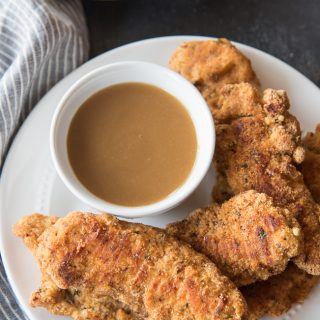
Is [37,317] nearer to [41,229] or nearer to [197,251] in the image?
[41,229]

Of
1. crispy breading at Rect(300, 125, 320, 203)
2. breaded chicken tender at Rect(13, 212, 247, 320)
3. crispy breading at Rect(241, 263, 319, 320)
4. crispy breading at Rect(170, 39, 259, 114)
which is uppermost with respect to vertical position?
crispy breading at Rect(170, 39, 259, 114)

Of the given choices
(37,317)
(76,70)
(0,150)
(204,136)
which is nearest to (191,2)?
(76,70)

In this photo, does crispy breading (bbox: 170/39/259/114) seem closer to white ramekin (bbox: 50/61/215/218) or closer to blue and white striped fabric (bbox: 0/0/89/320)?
white ramekin (bbox: 50/61/215/218)

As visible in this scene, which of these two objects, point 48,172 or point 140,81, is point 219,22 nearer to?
point 140,81

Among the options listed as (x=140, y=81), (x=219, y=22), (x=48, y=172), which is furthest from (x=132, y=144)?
(x=219, y=22)

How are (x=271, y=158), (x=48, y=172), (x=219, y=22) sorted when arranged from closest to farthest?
(x=271, y=158) → (x=48, y=172) → (x=219, y=22)

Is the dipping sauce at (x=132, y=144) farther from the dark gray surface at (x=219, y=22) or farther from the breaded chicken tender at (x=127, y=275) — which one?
the dark gray surface at (x=219, y=22)

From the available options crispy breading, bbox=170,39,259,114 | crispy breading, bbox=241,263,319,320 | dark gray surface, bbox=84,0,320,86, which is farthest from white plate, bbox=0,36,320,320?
dark gray surface, bbox=84,0,320,86
